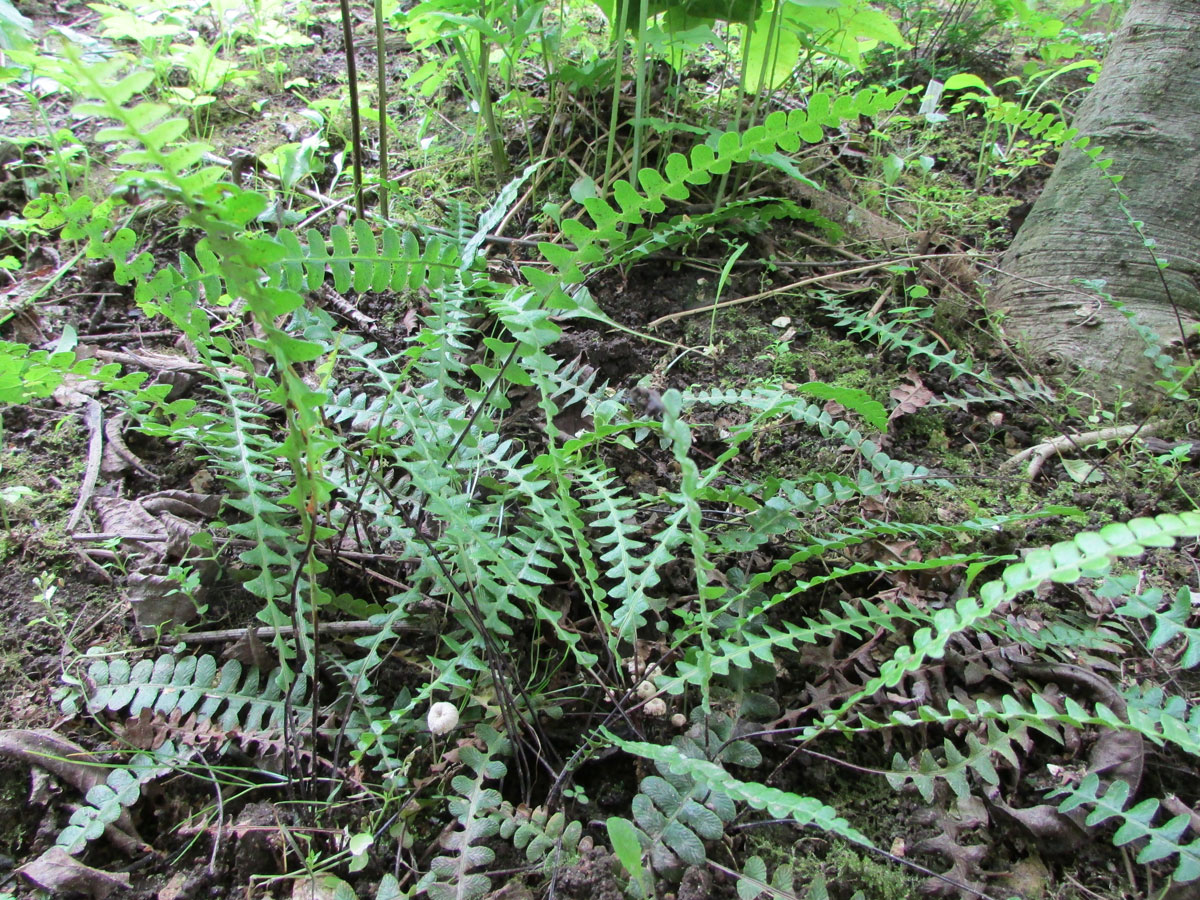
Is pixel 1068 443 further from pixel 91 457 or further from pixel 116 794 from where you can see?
pixel 91 457

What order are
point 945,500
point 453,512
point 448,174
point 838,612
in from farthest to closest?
point 448,174, point 945,500, point 838,612, point 453,512

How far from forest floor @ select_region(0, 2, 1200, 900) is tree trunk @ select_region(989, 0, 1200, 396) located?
0.13 meters

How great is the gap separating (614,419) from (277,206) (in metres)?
1.12

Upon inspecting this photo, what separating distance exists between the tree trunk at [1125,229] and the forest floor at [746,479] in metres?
0.13

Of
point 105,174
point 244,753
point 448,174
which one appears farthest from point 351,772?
point 105,174

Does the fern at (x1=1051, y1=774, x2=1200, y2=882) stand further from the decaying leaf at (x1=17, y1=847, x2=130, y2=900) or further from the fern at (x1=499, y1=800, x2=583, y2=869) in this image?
the decaying leaf at (x1=17, y1=847, x2=130, y2=900)

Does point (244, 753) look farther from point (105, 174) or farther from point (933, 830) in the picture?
point (105, 174)

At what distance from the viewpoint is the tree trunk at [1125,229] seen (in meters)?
1.95

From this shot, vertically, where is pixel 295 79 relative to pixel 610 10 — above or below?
below

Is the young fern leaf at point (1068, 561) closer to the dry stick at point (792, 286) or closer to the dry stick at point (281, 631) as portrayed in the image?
the dry stick at point (281, 631)

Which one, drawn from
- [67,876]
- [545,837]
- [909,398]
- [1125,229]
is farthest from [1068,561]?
[1125,229]

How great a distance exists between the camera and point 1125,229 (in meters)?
2.01

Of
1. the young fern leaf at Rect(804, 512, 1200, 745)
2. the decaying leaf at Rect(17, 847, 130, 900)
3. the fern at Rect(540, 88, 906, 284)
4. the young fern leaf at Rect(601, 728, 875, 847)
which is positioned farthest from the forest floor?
the fern at Rect(540, 88, 906, 284)

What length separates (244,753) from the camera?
44.6 inches
